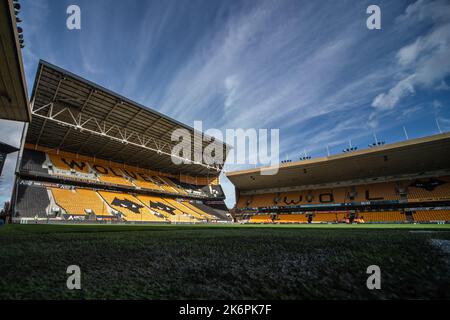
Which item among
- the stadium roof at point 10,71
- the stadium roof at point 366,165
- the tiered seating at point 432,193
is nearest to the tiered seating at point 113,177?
the stadium roof at point 366,165

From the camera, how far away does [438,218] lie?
20297 millimetres

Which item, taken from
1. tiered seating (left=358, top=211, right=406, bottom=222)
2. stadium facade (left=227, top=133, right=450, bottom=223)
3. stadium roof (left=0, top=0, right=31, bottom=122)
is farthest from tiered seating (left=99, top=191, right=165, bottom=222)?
tiered seating (left=358, top=211, right=406, bottom=222)

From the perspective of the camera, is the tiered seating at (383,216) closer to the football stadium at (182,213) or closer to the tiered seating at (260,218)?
the football stadium at (182,213)

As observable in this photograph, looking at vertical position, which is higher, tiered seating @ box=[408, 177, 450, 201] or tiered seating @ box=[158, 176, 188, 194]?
tiered seating @ box=[158, 176, 188, 194]

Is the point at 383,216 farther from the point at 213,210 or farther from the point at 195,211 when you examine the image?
the point at 195,211

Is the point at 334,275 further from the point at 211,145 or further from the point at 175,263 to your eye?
the point at 211,145

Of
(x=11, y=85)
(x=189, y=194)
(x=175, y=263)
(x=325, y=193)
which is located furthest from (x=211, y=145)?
(x=175, y=263)

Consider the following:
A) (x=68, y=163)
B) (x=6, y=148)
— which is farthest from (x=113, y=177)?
(x=6, y=148)

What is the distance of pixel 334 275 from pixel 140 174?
30492mm

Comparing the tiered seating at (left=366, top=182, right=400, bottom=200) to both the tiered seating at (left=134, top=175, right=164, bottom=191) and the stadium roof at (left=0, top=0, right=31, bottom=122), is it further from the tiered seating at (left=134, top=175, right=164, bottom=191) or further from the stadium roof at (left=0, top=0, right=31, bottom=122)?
the stadium roof at (left=0, top=0, right=31, bottom=122)

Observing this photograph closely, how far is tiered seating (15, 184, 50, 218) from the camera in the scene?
50.5 ft

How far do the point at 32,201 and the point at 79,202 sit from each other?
123 inches
